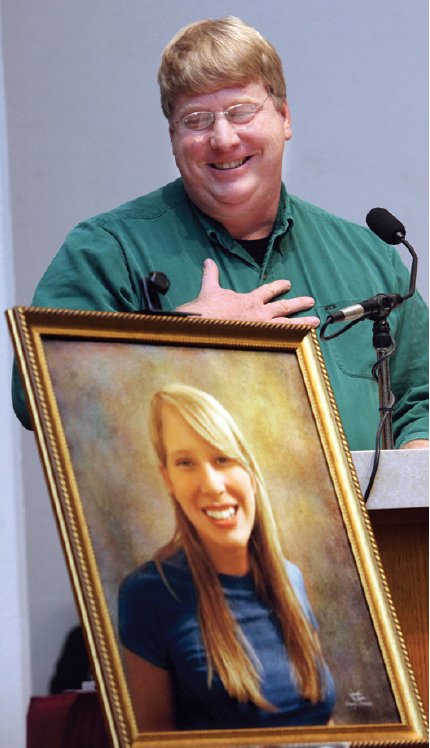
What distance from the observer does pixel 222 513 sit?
1216 millimetres

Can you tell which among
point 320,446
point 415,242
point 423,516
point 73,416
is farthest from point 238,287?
point 415,242

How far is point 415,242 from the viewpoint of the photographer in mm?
3449

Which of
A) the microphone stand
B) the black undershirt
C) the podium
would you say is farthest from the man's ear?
the podium

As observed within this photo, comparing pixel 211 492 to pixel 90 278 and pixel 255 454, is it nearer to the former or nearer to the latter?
pixel 255 454

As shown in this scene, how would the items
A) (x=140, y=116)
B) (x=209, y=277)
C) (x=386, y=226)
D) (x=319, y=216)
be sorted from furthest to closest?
(x=140, y=116) < (x=319, y=216) < (x=209, y=277) < (x=386, y=226)

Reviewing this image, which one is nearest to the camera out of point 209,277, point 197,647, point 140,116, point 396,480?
point 197,647

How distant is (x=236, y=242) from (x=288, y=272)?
11 cm

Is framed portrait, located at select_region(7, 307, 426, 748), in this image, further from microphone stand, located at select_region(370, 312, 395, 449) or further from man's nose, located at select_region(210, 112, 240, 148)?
man's nose, located at select_region(210, 112, 240, 148)

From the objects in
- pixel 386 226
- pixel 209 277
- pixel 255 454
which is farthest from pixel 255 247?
pixel 255 454

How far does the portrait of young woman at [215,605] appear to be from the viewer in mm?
1116

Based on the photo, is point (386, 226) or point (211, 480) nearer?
point (211, 480)

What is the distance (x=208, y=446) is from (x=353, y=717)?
0.29 m

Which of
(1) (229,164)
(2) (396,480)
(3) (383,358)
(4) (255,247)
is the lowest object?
(2) (396,480)

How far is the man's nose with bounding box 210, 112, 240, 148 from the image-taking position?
213 cm
